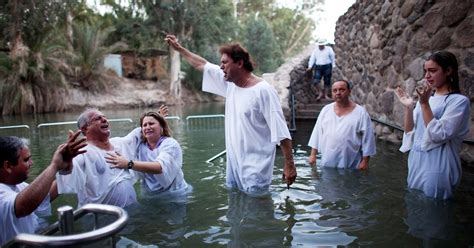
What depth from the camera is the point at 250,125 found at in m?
3.58

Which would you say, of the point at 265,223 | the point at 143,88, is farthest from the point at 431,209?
the point at 143,88

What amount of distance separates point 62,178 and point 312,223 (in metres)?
2.14

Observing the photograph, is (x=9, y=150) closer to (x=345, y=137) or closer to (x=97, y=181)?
(x=97, y=181)

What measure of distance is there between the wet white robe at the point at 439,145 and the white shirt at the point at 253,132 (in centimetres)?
126

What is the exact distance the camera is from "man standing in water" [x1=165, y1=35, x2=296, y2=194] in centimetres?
346

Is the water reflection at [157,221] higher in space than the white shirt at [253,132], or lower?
lower

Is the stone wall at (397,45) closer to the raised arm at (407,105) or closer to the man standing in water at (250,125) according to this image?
the raised arm at (407,105)

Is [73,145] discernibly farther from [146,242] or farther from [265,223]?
[265,223]

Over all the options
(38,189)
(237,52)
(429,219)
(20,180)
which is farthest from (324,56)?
(38,189)

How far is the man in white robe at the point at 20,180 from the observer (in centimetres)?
208

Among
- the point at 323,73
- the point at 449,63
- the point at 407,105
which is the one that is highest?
the point at 323,73

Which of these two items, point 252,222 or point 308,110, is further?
point 308,110

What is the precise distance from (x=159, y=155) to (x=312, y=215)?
1560 millimetres

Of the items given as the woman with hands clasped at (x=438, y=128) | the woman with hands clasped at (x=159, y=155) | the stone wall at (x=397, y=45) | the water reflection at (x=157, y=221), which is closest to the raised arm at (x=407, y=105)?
the woman with hands clasped at (x=438, y=128)
